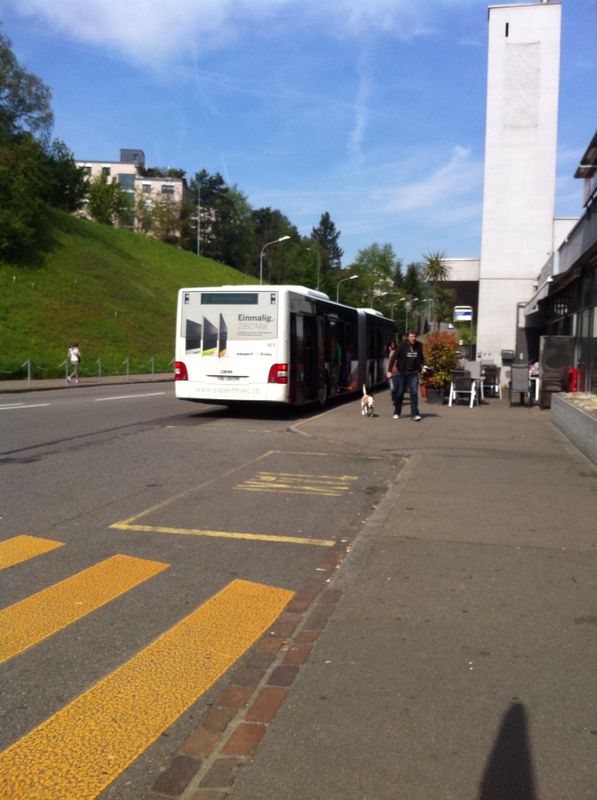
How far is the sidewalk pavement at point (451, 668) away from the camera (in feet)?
9.86

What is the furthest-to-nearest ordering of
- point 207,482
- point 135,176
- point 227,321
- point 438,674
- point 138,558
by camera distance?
point 135,176
point 227,321
point 207,482
point 138,558
point 438,674

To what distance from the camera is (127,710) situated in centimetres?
355

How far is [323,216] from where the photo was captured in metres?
145

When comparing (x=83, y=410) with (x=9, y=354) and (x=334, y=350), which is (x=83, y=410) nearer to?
(x=334, y=350)

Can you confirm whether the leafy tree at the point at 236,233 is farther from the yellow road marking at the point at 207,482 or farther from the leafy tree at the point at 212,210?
the yellow road marking at the point at 207,482

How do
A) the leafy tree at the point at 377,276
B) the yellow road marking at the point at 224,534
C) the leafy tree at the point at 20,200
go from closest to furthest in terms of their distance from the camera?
the yellow road marking at the point at 224,534, the leafy tree at the point at 20,200, the leafy tree at the point at 377,276

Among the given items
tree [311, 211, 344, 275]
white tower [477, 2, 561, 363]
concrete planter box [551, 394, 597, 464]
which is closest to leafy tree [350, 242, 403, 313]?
tree [311, 211, 344, 275]

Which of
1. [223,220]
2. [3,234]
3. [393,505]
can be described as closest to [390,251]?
[223,220]

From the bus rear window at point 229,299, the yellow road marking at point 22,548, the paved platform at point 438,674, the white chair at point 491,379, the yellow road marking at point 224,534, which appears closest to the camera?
the paved platform at point 438,674

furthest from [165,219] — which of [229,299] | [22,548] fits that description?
[22,548]

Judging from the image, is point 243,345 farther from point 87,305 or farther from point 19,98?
point 19,98

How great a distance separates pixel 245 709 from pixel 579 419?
9.78 meters

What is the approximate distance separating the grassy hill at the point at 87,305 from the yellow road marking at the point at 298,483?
85.8ft

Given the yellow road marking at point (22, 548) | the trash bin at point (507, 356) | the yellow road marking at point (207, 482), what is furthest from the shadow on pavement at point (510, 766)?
the trash bin at point (507, 356)
